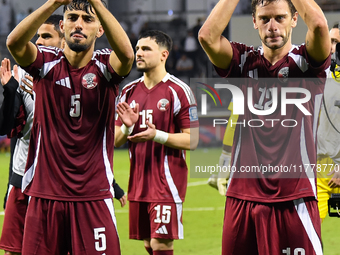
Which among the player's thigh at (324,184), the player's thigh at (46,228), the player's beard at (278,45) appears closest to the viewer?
the player's beard at (278,45)

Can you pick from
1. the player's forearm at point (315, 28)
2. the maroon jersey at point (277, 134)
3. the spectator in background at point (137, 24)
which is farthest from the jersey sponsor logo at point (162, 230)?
the spectator in background at point (137, 24)

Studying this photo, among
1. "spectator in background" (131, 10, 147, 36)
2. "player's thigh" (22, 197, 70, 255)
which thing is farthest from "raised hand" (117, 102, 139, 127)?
"spectator in background" (131, 10, 147, 36)

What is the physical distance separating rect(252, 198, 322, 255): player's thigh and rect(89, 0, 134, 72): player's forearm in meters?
1.38

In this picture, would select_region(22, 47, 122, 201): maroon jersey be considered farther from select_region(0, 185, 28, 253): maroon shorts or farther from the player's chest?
the player's chest

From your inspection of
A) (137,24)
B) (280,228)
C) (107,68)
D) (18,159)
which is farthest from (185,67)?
(280,228)

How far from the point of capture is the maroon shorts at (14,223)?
4676mm

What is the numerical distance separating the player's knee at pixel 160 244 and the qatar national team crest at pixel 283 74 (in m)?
2.34

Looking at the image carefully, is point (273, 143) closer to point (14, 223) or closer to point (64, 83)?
point (64, 83)

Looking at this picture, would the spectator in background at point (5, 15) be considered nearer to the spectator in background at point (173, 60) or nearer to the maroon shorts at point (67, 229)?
the spectator in background at point (173, 60)

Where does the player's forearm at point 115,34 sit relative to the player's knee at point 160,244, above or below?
above

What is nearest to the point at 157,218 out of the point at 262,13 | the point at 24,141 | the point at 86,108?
the point at 24,141

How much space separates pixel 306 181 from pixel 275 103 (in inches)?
22.3

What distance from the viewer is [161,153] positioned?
5320mm

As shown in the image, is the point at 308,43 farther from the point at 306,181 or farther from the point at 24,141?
the point at 24,141
